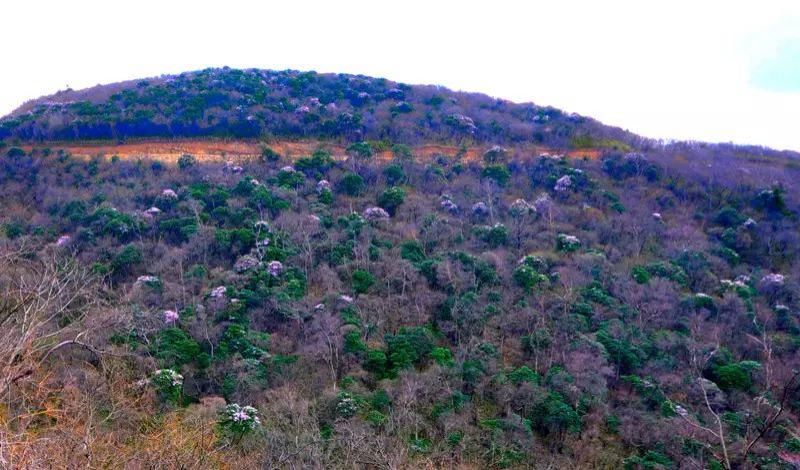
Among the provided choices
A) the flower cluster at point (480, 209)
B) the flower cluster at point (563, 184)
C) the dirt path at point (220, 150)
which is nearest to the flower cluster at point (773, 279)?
the flower cluster at point (563, 184)

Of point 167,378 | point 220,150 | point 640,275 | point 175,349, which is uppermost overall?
point 220,150

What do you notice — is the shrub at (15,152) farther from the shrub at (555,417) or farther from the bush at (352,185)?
the shrub at (555,417)

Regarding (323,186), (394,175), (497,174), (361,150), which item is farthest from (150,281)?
(497,174)

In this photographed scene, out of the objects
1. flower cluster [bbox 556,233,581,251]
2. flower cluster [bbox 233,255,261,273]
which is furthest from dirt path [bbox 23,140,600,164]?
flower cluster [bbox 233,255,261,273]

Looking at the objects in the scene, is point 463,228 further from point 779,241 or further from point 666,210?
point 779,241

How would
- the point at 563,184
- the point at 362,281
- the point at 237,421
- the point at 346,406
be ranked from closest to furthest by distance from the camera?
1. the point at 237,421
2. the point at 346,406
3. the point at 362,281
4. the point at 563,184

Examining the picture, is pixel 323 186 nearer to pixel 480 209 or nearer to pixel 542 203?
pixel 480 209
